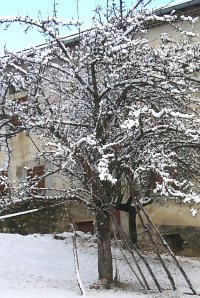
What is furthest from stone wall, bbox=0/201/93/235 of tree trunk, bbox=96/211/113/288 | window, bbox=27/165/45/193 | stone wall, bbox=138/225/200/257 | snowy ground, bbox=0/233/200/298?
tree trunk, bbox=96/211/113/288

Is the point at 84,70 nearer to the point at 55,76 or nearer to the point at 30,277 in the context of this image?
the point at 55,76

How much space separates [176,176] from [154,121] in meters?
2.10

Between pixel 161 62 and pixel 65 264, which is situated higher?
pixel 161 62

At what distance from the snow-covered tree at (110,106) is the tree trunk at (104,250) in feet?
0.06

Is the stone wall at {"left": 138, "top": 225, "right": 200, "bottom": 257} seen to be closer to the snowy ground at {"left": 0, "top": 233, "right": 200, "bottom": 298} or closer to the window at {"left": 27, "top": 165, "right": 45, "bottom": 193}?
the snowy ground at {"left": 0, "top": 233, "right": 200, "bottom": 298}

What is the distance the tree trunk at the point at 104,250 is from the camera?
29.6ft

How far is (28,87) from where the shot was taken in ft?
30.0

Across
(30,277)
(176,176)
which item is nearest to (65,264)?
(30,277)

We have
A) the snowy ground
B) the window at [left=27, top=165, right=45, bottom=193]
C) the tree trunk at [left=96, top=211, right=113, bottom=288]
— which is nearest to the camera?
the snowy ground

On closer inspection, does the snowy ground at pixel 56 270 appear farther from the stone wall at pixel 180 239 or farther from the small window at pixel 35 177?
the small window at pixel 35 177

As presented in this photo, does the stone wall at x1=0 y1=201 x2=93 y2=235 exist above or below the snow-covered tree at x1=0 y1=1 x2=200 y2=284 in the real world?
below

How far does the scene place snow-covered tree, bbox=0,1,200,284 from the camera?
7824mm

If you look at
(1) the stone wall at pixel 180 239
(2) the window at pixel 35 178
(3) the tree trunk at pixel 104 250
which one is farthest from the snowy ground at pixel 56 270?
(2) the window at pixel 35 178

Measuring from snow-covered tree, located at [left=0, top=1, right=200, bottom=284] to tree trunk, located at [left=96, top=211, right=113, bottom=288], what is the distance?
0.02 metres
